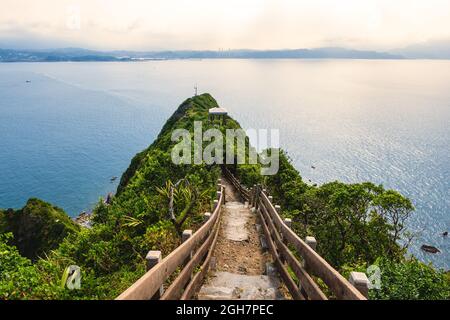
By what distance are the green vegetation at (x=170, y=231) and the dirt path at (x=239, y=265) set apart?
1.21 metres

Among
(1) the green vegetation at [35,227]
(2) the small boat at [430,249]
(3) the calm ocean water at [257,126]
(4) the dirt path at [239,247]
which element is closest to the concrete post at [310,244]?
(4) the dirt path at [239,247]

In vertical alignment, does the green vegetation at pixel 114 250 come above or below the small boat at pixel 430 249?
above

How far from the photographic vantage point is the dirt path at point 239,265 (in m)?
5.39

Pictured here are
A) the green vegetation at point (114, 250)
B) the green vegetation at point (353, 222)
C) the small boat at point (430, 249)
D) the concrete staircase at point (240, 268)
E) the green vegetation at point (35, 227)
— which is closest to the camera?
the green vegetation at point (114, 250)

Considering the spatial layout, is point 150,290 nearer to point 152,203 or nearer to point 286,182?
point 152,203

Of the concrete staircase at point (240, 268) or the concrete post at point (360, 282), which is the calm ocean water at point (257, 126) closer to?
the concrete staircase at point (240, 268)

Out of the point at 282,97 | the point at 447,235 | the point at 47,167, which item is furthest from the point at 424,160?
the point at 282,97

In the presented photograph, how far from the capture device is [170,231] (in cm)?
874

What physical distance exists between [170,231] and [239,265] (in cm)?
224

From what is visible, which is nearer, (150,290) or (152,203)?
(150,290)

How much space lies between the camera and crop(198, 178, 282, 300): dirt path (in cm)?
539

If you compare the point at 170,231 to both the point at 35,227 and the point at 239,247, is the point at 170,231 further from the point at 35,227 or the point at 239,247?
the point at 35,227
